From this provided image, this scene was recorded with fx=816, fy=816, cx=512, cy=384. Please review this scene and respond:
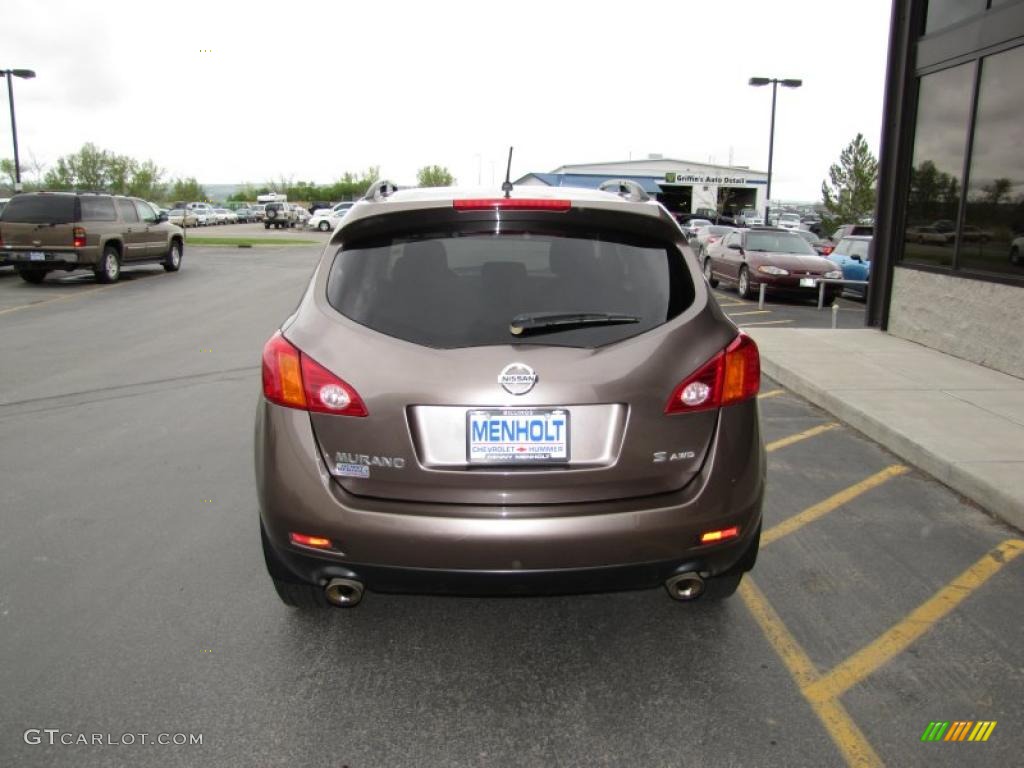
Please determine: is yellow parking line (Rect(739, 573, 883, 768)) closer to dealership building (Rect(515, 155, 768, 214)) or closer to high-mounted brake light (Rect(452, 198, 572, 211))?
high-mounted brake light (Rect(452, 198, 572, 211))

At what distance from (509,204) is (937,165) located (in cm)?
958

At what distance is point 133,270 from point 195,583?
20.6m

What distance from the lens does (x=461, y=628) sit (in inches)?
137

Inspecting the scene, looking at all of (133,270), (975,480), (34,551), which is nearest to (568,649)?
(34,551)

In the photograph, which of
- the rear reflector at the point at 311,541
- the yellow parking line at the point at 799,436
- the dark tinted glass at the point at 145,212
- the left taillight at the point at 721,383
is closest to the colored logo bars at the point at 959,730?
the left taillight at the point at 721,383

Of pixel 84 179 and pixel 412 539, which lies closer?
pixel 412 539

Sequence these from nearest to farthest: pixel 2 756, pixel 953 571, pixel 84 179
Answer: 1. pixel 2 756
2. pixel 953 571
3. pixel 84 179

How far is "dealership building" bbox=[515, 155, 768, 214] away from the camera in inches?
2975

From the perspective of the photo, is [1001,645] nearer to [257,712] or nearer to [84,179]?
[257,712]

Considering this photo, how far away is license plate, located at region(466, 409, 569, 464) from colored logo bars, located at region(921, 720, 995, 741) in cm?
161

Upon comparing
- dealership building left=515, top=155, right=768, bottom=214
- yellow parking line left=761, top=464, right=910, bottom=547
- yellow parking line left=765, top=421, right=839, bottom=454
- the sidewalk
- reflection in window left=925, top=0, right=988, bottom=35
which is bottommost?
yellow parking line left=761, top=464, right=910, bottom=547

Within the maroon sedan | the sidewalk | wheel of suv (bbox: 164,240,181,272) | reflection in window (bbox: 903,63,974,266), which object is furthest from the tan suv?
reflection in window (bbox: 903,63,974,266)

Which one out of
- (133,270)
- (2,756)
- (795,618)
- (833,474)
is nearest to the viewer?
(2,756)

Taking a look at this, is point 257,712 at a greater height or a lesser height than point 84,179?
lesser
